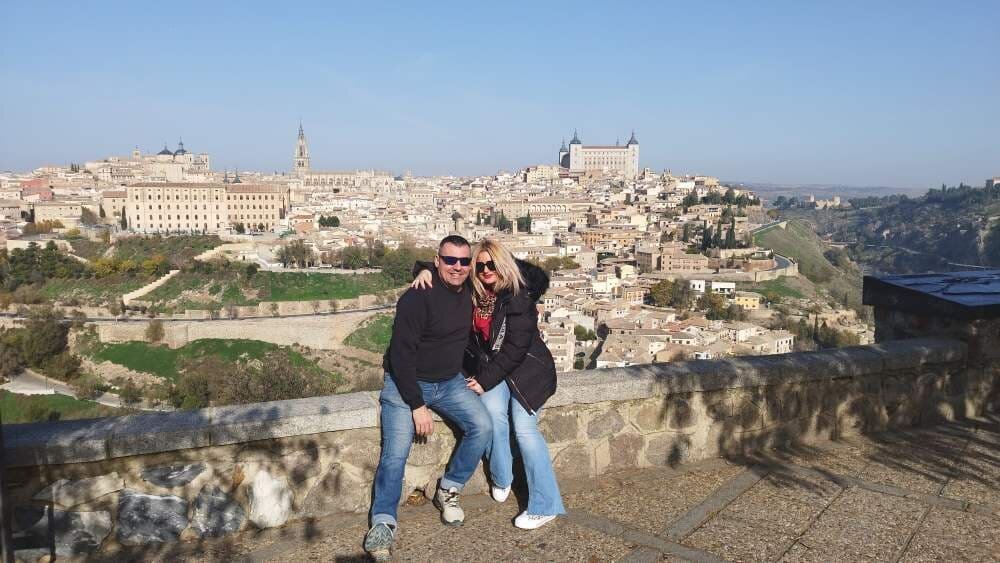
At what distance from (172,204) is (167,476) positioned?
69.5 meters

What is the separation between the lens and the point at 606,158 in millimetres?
127375

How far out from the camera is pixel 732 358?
122 inches

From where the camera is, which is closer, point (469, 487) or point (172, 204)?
point (469, 487)

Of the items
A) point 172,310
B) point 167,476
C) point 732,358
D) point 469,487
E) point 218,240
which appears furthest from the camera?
point 218,240

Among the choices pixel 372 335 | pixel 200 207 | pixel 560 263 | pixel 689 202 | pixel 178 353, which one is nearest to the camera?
pixel 178 353

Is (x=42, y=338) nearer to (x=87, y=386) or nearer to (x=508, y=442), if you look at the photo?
(x=87, y=386)

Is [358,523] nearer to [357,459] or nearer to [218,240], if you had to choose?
[357,459]

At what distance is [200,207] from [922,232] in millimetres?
72091

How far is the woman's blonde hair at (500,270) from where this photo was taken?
8.14 ft

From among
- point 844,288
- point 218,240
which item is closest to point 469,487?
point 218,240

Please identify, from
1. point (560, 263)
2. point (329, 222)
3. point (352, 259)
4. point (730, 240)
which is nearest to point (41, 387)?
point (352, 259)

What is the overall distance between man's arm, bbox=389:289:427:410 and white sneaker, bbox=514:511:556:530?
488 millimetres

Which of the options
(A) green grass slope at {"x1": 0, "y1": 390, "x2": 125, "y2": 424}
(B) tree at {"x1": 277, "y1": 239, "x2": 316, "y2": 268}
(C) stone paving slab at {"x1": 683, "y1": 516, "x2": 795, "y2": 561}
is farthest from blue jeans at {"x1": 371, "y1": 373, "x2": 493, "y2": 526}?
(B) tree at {"x1": 277, "y1": 239, "x2": 316, "y2": 268}

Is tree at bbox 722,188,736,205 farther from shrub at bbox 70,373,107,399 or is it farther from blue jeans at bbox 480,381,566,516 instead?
blue jeans at bbox 480,381,566,516
